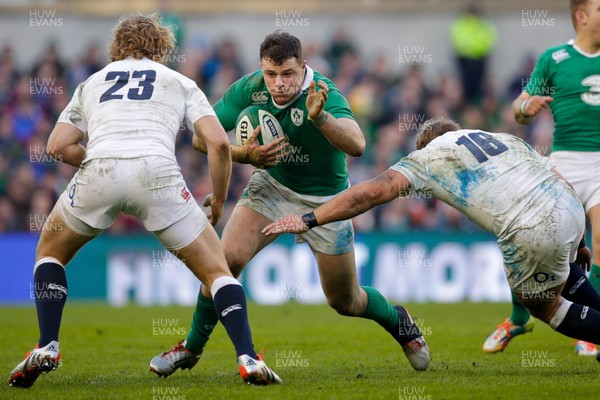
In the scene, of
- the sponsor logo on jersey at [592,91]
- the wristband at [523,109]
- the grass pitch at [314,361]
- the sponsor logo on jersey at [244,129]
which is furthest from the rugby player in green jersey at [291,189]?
the sponsor logo on jersey at [592,91]

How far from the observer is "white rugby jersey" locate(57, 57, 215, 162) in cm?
670

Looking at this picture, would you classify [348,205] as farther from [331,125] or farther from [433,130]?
[433,130]

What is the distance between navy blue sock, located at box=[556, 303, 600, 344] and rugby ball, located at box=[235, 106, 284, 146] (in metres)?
2.59

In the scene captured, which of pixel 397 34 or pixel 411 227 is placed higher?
pixel 397 34

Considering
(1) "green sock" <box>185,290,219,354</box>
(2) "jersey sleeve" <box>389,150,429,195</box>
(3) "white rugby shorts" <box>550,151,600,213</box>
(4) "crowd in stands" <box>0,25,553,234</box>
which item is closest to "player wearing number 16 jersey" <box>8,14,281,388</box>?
(1) "green sock" <box>185,290,219,354</box>

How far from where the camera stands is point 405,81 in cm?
1905

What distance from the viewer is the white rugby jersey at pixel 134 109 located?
6.70m

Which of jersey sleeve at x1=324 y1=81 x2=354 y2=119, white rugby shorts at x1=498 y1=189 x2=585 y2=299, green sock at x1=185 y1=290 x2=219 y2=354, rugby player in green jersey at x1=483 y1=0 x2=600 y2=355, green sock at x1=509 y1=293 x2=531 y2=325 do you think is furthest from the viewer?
green sock at x1=509 y1=293 x2=531 y2=325

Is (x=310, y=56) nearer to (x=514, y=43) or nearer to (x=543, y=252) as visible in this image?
(x=514, y=43)

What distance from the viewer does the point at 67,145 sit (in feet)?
22.7

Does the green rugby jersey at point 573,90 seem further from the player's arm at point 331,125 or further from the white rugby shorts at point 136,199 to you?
the white rugby shorts at point 136,199

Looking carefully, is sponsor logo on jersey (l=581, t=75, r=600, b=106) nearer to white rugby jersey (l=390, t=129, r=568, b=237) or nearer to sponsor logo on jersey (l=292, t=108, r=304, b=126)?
white rugby jersey (l=390, t=129, r=568, b=237)

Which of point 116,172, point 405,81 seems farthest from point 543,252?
point 405,81

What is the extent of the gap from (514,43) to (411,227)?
20.7ft
